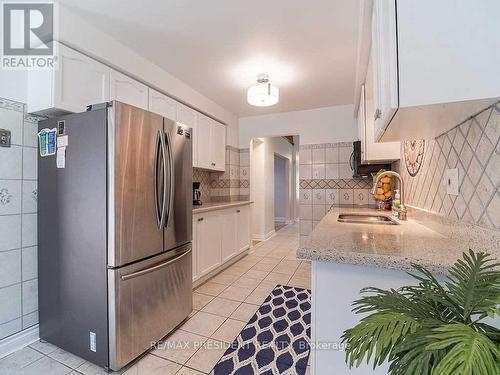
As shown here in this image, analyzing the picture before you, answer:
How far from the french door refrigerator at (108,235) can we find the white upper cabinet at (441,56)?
4.40 feet

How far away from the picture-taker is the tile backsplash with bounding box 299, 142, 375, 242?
3.34 meters

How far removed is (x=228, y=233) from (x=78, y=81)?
84.0 inches

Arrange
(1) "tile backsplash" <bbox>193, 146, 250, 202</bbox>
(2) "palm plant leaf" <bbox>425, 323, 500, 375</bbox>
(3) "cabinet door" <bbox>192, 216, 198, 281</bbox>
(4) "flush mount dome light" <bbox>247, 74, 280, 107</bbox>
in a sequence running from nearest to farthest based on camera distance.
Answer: (2) "palm plant leaf" <bbox>425, 323, 500, 375</bbox>
(4) "flush mount dome light" <bbox>247, 74, 280, 107</bbox>
(3) "cabinet door" <bbox>192, 216, 198, 281</bbox>
(1) "tile backsplash" <bbox>193, 146, 250, 202</bbox>

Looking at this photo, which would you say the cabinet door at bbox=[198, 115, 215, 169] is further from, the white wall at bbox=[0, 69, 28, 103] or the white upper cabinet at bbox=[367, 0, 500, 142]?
the white upper cabinet at bbox=[367, 0, 500, 142]

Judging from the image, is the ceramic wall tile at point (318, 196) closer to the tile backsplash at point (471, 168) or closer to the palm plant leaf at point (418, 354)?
the tile backsplash at point (471, 168)

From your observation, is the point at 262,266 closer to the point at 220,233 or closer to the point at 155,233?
the point at 220,233

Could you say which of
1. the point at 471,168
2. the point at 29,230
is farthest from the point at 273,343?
the point at 29,230

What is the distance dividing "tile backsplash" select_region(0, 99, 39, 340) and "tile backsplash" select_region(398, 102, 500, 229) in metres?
2.46

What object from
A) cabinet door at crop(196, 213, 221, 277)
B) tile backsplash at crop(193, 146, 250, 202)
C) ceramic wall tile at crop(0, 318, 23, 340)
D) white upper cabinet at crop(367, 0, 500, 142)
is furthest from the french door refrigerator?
tile backsplash at crop(193, 146, 250, 202)

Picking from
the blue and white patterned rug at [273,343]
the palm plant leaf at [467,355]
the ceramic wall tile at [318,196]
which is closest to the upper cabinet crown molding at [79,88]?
the blue and white patterned rug at [273,343]

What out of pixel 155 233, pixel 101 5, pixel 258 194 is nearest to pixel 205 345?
pixel 155 233

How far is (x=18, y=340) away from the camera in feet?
4.97

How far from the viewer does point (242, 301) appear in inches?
84.7

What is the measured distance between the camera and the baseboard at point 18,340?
1.45 metres
